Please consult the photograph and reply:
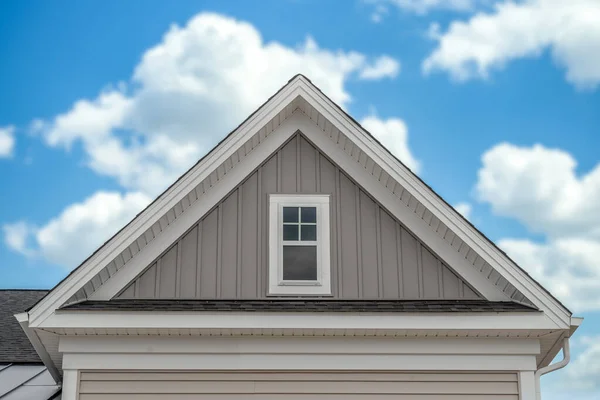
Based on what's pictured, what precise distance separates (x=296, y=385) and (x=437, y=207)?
3.02 m

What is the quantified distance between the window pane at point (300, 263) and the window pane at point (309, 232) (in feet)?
0.51

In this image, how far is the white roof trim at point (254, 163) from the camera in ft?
32.7

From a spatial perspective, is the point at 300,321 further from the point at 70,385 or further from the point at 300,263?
the point at 70,385

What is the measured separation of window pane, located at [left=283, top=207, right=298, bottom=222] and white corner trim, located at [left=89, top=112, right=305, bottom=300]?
0.77 m

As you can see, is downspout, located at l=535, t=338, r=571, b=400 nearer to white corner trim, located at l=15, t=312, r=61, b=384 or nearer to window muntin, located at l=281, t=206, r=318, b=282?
window muntin, located at l=281, t=206, r=318, b=282

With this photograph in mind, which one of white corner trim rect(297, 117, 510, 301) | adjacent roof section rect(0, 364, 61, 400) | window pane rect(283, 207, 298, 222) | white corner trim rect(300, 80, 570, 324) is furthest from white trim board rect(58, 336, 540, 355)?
adjacent roof section rect(0, 364, 61, 400)

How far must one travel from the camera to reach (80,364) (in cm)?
1004

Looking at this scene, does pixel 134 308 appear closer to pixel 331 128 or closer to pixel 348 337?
pixel 348 337

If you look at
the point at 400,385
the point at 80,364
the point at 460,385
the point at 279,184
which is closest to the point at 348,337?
the point at 400,385

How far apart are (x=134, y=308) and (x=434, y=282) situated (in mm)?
4014

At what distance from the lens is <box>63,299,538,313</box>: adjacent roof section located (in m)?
9.87

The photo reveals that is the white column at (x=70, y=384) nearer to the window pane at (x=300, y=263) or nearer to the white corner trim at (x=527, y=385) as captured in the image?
the window pane at (x=300, y=263)

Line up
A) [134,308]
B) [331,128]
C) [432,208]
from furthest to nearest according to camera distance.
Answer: [331,128]
[432,208]
[134,308]

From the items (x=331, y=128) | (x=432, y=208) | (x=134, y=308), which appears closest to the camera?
(x=134, y=308)
